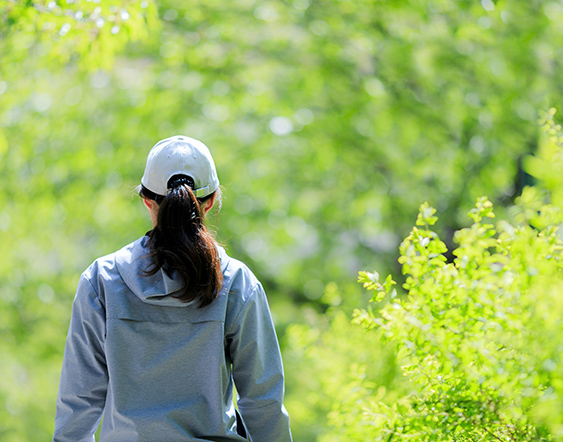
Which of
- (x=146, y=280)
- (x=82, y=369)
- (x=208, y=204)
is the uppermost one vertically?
(x=208, y=204)

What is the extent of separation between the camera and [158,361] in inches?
55.2

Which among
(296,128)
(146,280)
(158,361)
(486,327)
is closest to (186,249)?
(146,280)

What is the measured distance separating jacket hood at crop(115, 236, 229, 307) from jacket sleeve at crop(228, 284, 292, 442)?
0.45ft

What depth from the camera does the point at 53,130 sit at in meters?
6.18

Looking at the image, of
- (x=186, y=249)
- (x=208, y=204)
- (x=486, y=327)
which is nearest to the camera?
(x=486, y=327)

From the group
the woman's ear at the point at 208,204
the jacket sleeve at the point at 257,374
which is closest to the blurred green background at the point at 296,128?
the jacket sleeve at the point at 257,374

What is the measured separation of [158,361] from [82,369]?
0.20 metres

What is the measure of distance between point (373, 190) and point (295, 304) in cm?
221

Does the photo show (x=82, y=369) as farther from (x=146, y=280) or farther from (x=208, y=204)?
(x=208, y=204)

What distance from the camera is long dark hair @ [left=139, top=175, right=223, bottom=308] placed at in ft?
4.52

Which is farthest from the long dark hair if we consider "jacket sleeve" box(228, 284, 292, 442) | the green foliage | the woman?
the green foliage

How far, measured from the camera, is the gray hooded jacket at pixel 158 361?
1.39 m

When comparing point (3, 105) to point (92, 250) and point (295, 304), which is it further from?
point (295, 304)

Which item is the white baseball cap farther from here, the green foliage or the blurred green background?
the blurred green background
